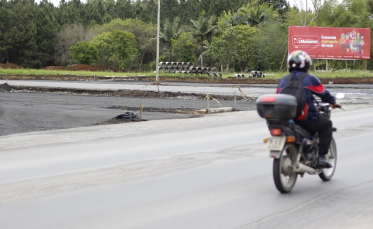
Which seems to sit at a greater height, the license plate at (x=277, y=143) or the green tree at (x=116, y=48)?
the green tree at (x=116, y=48)

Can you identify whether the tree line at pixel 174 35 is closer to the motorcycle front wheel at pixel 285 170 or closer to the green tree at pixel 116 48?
the green tree at pixel 116 48

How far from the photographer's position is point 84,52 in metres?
89.5

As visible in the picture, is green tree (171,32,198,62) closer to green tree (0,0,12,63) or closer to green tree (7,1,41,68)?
green tree (7,1,41,68)

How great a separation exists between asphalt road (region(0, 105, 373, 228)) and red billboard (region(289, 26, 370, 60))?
144 ft

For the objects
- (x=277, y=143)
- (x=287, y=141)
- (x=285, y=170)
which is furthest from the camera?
(x=285, y=170)

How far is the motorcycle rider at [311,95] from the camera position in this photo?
8.35 metres

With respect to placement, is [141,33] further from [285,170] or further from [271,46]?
[285,170]

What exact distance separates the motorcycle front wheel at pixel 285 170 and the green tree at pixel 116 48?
80888 mm

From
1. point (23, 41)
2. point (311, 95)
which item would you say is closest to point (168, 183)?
point (311, 95)

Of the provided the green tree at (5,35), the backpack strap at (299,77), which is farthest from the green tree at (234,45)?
the backpack strap at (299,77)

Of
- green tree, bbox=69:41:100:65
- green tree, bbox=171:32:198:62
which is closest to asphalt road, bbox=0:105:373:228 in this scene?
green tree, bbox=171:32:198:62

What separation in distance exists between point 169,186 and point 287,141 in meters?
1.91

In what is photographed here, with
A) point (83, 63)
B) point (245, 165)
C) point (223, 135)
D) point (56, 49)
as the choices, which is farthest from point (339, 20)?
point (245, 165)

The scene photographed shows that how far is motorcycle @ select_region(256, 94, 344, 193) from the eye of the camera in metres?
7.85
